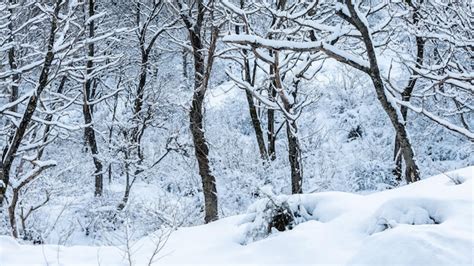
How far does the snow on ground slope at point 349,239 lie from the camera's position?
2.80 meters

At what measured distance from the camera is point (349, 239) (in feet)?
11.9

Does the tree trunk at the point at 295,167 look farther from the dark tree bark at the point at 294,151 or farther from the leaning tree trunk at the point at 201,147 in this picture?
the leaning tree trunk at the point at 201,147

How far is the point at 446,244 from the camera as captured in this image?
8.99ft

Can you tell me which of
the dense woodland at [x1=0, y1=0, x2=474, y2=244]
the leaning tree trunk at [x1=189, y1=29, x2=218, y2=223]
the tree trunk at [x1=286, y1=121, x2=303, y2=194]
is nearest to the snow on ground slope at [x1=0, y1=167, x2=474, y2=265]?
the tree trunk at [x1=286, y1=121, x2=303, y2=194]

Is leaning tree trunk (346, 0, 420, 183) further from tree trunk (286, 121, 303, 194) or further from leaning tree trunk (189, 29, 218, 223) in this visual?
leaning tree trunk (189, 29, 218, 223)

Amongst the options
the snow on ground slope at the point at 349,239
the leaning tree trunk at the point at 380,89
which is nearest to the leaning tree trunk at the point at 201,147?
the leaning tree trunk at the point at 380,89

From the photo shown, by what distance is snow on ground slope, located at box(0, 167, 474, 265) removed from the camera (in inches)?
110

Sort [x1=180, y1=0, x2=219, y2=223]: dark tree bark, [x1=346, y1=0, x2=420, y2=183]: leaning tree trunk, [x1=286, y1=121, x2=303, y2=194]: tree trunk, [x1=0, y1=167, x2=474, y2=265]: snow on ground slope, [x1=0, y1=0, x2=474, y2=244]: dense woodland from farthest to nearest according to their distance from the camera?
[x1=0, y1=0, x2=474, y2=244]: dense woodland < [x1=180, y1=0, x2=219, y2=223]: dark tree bark < [x1=286, y1=121, x2=303, y2=194]: tree trunk < [x1=346, y1=0, x2=420, y2=183]: leaning tree trunk < [x1=0, y1=167, x2=474, y2=265]: snow on ground slope

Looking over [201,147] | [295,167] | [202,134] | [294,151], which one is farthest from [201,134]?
[295,167]

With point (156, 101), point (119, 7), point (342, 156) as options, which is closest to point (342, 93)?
point (342, 156)

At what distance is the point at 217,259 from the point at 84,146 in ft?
44.9

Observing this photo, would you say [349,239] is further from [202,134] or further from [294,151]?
[202,134]

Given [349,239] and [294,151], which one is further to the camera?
[294,151]

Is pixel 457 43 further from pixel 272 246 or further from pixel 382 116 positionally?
pixel 382 116
